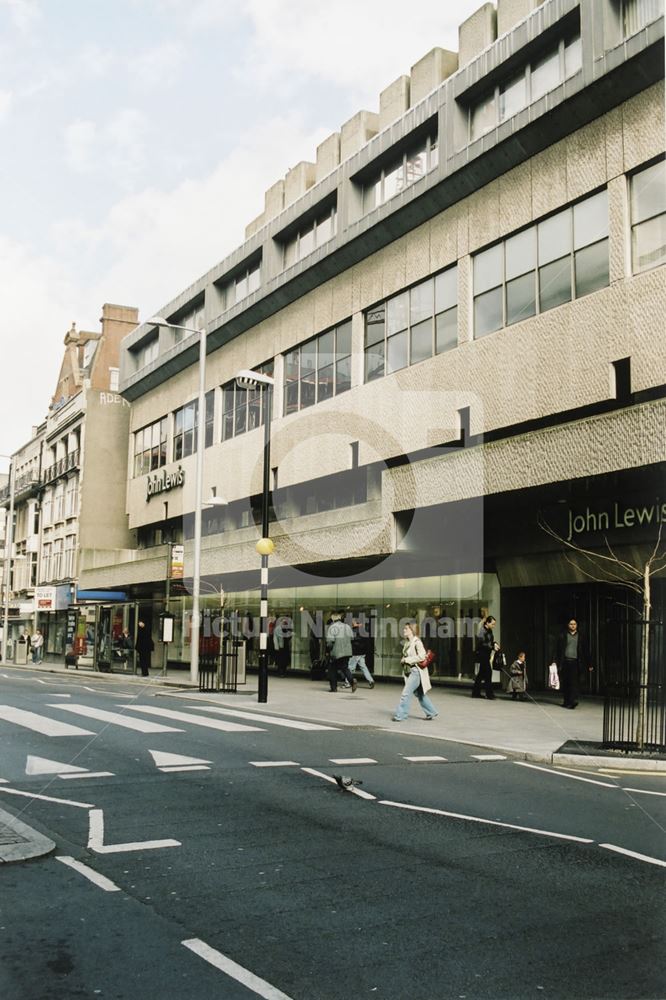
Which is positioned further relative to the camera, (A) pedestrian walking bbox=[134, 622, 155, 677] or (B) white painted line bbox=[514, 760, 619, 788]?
(A) pedestrian walking bbox=[134, 622, 155, 677]

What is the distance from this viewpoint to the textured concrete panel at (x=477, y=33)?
80.4ft

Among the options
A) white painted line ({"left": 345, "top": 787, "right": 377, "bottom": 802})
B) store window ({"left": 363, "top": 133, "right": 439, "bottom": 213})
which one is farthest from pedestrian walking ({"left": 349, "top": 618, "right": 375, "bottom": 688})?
white painted line ({"left": 345, "top": 787, "right": 377, "bottom": 802})

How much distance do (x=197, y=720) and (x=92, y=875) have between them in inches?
368

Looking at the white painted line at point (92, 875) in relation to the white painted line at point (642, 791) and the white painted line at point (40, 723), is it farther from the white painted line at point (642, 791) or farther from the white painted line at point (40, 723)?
the white painted line at point (40, 723)

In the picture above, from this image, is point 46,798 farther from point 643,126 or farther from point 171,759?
point 643,126

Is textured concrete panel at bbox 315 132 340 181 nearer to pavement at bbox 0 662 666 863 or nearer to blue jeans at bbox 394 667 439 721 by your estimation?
pavement at bbox 0 662 666 863

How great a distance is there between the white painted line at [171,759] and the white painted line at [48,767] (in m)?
0.90

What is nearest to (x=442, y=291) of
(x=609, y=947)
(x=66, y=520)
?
(x=609, y=947)

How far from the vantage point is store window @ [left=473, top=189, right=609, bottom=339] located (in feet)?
66.4

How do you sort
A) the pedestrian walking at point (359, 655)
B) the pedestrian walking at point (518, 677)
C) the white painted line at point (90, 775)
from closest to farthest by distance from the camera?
the white painted line at point (90, 775) < the pedestrian walking at point (518, 677) < the pedestrian walking at point (359, 655)

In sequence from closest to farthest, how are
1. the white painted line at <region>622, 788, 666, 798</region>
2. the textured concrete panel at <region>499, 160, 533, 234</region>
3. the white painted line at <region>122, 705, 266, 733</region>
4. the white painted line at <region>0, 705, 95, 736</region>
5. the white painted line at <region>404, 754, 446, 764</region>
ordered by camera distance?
1. the white painted line at <region>622, 788, 666, 798</region>
2. the white painted line at <region>404, 754, 446, 764</region>
3. the white painted line at <region>0, 705, 95, 736</region>
4. the white painted line at <region>122, 705, 266, 733</region>
5. the textured concrete panel at <region>499, 160, 533, 234</region>

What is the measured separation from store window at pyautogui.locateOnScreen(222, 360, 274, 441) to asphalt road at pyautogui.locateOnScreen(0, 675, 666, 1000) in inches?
981

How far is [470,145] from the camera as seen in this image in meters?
23.4

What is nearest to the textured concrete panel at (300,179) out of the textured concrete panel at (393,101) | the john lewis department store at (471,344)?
the john lewis department store at (471,344)
